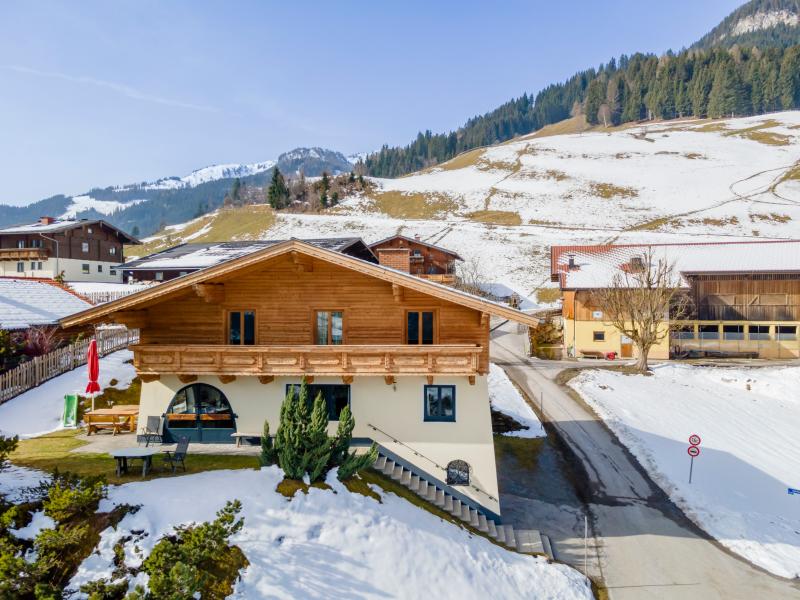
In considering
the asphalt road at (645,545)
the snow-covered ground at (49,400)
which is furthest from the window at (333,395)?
the snow-covered ground at (49,400)

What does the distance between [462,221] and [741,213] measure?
50190 mm

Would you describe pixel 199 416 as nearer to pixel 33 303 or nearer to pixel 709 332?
pixel 33 303

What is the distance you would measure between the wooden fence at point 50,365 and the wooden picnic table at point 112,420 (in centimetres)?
644

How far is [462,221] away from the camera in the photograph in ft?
317

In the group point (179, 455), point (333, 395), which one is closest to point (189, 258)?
point (333, 395)

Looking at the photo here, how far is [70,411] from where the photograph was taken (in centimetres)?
1922

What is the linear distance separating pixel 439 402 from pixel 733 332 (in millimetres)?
38020

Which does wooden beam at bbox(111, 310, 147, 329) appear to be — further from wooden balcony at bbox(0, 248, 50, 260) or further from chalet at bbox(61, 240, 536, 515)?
wooden balcony at bbox(0, 248, 50, 260)

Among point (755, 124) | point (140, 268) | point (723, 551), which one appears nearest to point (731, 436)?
point (723, 551)

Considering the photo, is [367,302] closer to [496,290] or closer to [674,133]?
[496,290]

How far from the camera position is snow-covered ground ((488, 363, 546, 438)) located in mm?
25484

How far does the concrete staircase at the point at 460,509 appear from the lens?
14.6 m

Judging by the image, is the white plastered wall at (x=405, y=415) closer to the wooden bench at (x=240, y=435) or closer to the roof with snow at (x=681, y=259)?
the wooden bench at (x=240, y=435)

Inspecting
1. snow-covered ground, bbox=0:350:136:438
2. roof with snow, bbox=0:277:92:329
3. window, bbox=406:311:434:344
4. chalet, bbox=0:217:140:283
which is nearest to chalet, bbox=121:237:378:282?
chalet, bbox=0:217:140:283
